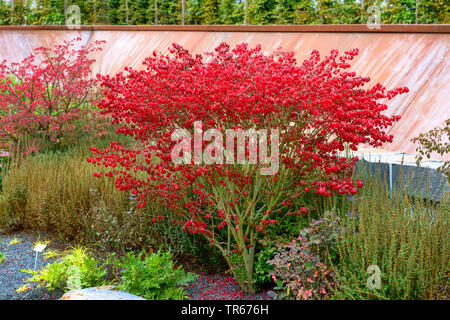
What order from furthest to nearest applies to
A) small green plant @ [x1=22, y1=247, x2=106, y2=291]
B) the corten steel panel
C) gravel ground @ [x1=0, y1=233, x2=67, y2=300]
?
1. the corten steel panel
2. gravel ground @ [x1=0, y1=233, x2=67, y2=300]
3. small green plant @ [x1=22, y1=247, x2=106, y2=291]

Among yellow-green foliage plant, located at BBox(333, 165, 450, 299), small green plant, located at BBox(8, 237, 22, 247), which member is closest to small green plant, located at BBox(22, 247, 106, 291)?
small green plant, located at BBox(8, 237, 22, 247)

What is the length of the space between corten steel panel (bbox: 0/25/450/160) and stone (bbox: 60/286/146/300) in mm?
3716

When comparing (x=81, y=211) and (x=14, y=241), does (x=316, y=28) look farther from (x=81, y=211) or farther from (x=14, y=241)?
(x=14, y=241)

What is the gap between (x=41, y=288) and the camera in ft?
13.4

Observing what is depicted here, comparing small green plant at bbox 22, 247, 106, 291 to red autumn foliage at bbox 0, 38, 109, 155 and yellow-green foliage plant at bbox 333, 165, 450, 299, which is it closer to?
yellow-green foliage plant at bbox 333, 165, 450, 299

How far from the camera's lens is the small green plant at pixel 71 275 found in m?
3.93

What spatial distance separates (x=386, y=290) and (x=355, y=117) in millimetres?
1220

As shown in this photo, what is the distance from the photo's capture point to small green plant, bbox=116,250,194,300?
3812mm

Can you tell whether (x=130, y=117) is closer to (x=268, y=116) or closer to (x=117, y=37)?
(x=268, y=116)

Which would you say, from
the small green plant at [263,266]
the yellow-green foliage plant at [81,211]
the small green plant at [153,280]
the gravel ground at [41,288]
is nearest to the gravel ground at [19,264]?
the gravel ground at [41,288]

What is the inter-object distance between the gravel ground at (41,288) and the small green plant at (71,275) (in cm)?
7

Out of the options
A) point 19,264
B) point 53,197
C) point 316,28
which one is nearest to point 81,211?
point 53,197

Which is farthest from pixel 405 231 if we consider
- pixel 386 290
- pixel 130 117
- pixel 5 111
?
pixel 5 111

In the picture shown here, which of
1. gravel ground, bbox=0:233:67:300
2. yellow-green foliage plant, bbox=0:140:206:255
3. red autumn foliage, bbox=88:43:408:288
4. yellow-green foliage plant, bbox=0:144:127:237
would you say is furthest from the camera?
yellow-green foliage plant, bbox=0:144:127:237
